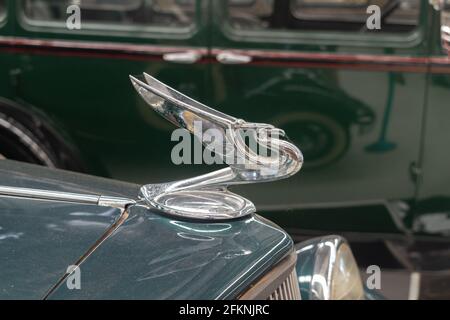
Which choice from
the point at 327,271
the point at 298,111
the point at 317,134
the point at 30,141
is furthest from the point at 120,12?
the point at 327,271

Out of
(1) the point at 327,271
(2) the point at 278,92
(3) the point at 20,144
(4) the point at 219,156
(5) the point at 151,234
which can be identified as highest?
(4) the point at 219,156

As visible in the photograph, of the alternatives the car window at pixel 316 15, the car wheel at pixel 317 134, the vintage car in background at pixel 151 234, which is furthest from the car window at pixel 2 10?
the vintage car in background at pixel 151 234

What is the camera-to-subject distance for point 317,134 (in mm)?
3850

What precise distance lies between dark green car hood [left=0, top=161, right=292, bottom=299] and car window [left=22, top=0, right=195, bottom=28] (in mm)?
2096

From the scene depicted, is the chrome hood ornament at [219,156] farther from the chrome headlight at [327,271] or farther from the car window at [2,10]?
the car window at [2,10]

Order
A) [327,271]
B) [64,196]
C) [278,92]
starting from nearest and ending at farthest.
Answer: [64,196]
[327,271]
[278,92]

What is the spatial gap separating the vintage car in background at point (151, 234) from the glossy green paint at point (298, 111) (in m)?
1.82

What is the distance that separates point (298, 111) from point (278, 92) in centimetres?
14

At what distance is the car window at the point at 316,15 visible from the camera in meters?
3.86

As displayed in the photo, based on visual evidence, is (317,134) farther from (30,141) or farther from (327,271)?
(327,271)

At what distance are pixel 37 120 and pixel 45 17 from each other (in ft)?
1.70

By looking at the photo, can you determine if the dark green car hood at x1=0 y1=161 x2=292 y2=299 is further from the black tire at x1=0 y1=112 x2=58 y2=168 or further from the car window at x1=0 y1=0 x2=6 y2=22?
the car window at x1=0 y1=0 x2=6 y2=22

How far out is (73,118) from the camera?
3938 millimetres

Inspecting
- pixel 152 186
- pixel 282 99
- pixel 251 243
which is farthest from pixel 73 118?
pixel 251 243
